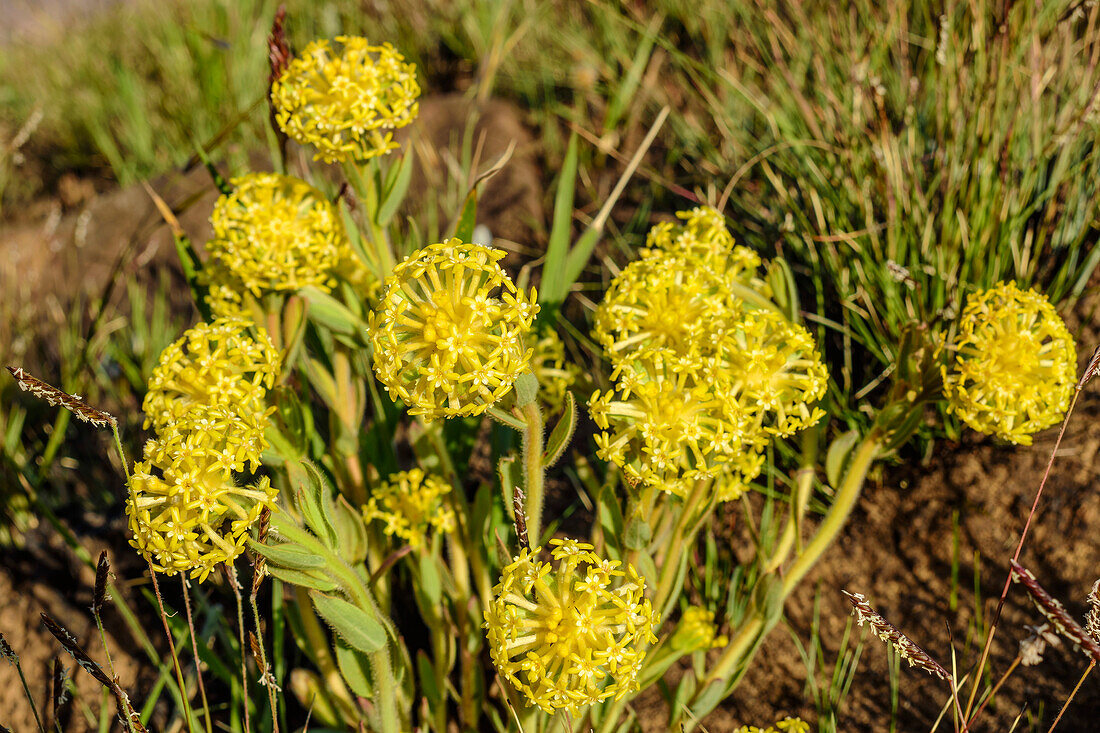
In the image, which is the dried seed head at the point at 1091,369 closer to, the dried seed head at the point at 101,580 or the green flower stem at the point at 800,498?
the green flower stem at the point at 800,498

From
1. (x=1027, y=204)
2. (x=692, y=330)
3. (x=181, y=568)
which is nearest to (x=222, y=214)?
(x=181, y=568)

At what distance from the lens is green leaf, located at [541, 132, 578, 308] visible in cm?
199

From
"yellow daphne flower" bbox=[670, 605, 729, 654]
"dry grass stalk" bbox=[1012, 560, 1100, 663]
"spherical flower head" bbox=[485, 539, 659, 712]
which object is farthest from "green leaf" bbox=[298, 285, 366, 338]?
"dry grass stalk" bbox=[1012, 560, 1100, 663]

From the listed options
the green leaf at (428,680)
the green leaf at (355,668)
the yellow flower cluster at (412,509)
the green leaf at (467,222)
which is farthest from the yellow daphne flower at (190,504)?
the green leaf at (467,222)

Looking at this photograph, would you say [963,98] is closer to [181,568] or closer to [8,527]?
[181,568]

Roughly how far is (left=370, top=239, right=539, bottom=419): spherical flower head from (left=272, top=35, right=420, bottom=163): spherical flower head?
510 mm

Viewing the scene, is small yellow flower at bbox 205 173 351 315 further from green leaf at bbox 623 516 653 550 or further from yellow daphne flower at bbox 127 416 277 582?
green leaf at bbox 623 516 653 550

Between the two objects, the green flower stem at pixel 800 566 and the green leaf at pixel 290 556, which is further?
the green flower stem at pixel 800 566

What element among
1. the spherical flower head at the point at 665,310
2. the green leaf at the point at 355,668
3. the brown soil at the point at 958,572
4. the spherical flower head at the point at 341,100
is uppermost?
the spherical flower head at the point at 341,100

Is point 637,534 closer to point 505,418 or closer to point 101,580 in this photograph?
point 505,418

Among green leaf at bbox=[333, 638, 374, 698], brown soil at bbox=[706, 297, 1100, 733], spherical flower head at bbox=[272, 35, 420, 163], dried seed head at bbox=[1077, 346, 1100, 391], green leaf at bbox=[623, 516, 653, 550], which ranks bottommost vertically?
brown soil at bbox=[706, 297, 1100, 733]

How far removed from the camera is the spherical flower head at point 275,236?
160cm

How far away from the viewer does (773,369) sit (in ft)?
4.59

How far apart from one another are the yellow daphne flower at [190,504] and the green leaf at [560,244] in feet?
3.11
